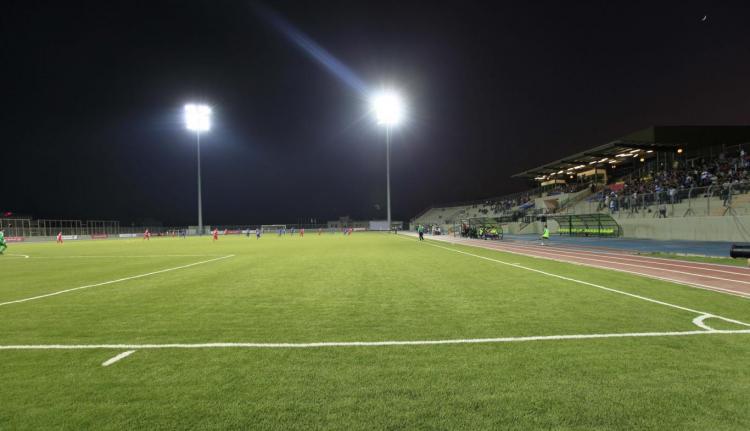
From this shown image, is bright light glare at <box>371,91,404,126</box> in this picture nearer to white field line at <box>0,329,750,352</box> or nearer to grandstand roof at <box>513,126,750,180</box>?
grandstand roof at <box>513,126,750,180</box>

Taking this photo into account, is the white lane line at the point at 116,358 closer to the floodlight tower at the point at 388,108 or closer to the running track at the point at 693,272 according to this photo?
the running track at the point at 693,272

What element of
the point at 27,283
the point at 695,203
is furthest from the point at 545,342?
the point at 695,203

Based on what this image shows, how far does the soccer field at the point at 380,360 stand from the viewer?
2645 mm

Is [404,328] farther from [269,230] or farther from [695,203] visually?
[269,230]

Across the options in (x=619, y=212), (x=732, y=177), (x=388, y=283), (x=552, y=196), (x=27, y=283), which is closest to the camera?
(x=388, y=283)

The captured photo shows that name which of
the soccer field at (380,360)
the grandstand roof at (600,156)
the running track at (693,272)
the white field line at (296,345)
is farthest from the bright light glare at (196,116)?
the white field line at (296,345)

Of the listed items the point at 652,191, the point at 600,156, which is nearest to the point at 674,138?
the point at 600,156

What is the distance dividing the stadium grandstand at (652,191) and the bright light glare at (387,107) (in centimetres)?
1549

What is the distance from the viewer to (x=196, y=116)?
182 ft

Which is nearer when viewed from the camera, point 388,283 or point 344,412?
point 344,412

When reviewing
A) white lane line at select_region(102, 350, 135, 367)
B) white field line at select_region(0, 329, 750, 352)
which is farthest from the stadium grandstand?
white lane line at select_region(102, 350, 135, 367)

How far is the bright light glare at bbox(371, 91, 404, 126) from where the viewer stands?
1666 inches

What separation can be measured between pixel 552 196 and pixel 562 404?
4868 cm

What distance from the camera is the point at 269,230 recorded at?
Result: 80625 millimetres
